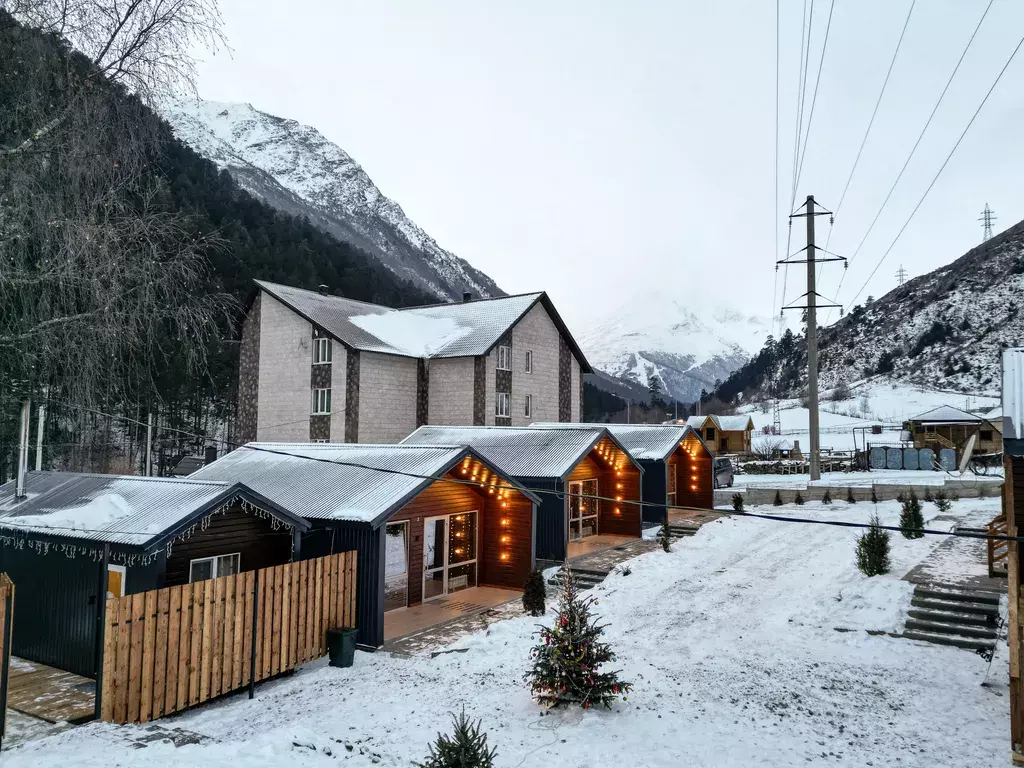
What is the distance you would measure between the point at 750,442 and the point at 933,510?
3838cm

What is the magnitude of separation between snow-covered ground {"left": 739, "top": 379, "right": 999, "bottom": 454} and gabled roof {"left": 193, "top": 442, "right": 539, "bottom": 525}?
6079cm

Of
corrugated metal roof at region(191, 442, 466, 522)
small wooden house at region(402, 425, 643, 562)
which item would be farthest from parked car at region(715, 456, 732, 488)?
corrugated metal roof at region(191, 442, 466, 522)

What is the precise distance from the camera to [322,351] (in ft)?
110

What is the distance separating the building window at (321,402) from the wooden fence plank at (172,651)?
79.1ft

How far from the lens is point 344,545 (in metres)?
12.9

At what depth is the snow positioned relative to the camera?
35938mm

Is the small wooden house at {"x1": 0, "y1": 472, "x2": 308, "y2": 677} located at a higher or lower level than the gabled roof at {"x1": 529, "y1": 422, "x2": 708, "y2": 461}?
lower

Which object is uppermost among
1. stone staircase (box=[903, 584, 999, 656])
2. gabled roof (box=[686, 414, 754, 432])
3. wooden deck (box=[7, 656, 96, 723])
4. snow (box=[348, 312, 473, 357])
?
snow (box=[348, 312, 473, 357])

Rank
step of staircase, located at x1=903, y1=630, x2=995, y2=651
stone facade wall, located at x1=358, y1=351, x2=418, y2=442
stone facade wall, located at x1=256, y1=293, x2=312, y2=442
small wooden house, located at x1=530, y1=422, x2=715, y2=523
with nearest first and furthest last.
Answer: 1. step of staircase, located at x1=903, y1=630, x2=995, y2=651
2. small wooden house, located at x1=530, y1=422, x2=715, y2=523
3. stone facade wall, located at x1=358, y1=351, x2=418, y2=442
4. stone facade wall, located at x1=256, y1=293, x2=312, y2=442

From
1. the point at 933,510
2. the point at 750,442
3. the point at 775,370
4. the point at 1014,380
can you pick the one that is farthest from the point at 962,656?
the point at 775,370

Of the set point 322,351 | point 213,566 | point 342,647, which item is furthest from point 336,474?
point 322,351

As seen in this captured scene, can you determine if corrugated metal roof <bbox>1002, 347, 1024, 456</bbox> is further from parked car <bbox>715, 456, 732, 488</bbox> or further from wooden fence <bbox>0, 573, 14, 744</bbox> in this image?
parked car <bbox>715, 456, 732, 488</bbox>

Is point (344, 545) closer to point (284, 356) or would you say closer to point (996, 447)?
point (284, 356)

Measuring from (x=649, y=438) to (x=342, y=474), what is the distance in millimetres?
16045
